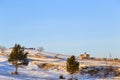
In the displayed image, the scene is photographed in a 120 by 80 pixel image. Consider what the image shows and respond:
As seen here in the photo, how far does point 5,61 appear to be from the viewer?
11206cm

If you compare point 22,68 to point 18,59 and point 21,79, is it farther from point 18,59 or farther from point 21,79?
point 21,79

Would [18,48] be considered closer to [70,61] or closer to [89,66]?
[70,61]

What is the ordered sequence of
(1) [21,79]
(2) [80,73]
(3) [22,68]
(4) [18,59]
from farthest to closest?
(2) [80,73]
(3) [22,68]
(4) [18,59]
(1) [21,79]

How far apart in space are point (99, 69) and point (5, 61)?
2947cm

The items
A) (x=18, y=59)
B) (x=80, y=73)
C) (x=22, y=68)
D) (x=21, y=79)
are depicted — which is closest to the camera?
(x=21, y=79)

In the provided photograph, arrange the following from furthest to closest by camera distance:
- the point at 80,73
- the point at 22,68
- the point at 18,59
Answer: the point at 80,73
the point at 22,68
the point at 18,59

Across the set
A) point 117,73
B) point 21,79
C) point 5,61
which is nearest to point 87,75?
point 117,73

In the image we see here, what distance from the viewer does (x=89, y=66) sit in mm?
114000

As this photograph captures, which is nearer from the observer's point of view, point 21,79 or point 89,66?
point 21,79

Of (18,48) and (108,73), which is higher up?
(18,48)

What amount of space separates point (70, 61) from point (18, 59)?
12851 millimetres

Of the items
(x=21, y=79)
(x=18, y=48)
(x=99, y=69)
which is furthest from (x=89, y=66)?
(x=21, y=79)

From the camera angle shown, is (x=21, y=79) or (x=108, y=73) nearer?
(x=21, y=79)

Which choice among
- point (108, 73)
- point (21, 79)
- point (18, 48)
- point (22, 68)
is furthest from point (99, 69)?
point (21, 79)
